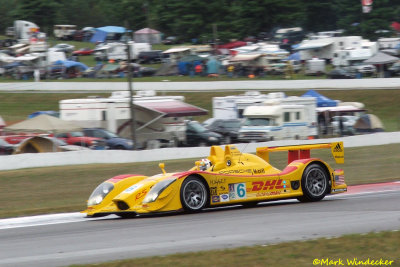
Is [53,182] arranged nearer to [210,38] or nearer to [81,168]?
[81,168]

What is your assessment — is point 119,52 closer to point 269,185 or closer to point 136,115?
point 136,115

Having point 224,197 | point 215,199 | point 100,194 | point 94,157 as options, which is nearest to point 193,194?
point 215,199

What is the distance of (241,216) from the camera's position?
975 cm

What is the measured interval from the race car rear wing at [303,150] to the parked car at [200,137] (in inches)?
629

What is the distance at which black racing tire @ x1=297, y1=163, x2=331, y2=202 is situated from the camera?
11281 millimetres

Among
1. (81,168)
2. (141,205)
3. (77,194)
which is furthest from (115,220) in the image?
(81,168)

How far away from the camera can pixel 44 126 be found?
25.6 m

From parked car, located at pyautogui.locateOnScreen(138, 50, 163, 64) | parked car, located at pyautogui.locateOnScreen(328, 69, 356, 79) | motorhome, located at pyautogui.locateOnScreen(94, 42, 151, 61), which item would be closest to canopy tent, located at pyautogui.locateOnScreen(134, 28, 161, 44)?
motorhome, located at pyautogui.locateOnScreen(94, 42, 151, 61)

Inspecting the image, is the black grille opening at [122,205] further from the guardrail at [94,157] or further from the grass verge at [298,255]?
the guardrail at [94,157]

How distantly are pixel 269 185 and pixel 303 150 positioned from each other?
5.12 ft

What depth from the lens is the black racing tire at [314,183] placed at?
37.0ft

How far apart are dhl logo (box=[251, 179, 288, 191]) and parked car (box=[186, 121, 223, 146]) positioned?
1716 centimetres

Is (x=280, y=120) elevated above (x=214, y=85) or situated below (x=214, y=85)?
below

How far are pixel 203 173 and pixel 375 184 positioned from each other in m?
6.67
